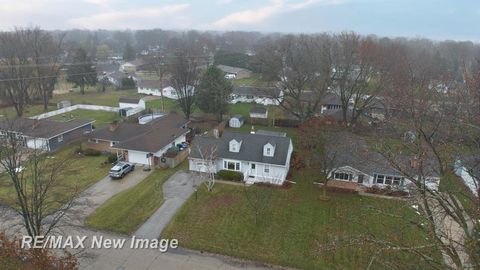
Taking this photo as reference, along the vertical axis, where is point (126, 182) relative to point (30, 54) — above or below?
below

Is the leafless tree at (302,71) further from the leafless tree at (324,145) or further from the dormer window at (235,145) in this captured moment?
the dormer window at (235,145)

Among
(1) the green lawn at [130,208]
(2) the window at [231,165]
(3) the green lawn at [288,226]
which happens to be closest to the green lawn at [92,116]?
(1) the green lawn at [130,208]

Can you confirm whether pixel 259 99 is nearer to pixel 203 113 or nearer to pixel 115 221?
pixel 203 113

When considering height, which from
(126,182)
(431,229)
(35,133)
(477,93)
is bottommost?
(126,182)

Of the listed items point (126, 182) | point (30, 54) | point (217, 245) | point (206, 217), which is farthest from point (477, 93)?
point (30, 54)

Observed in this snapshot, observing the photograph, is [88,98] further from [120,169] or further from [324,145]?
[324,145]

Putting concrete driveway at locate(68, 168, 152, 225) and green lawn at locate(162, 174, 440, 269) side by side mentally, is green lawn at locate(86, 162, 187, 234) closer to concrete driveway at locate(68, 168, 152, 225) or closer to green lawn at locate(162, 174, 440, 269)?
concrete driveway at locate(68, 168, 152, 225)

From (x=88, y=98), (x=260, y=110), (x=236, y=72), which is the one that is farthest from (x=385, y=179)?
(x=236, y=72)
